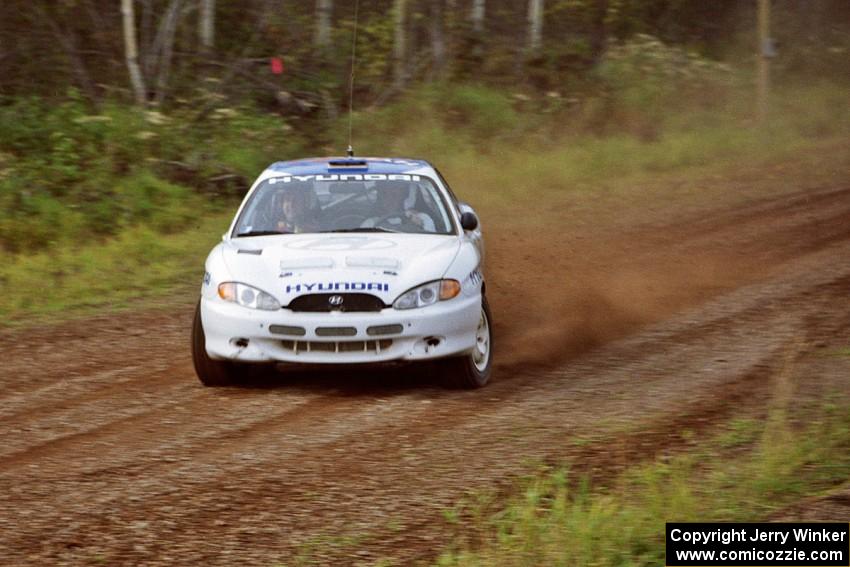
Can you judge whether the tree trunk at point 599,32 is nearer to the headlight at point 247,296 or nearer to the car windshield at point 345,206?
the car windshield at point 345,206

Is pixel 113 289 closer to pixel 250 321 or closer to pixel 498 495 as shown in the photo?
pixel 250 321

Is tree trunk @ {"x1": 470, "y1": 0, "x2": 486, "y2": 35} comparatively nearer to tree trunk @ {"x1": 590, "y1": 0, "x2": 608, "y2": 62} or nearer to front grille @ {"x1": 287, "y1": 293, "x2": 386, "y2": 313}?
tree trunk @ {"x1": 590, "y1": 0, "x2": 608, "y2": 62}

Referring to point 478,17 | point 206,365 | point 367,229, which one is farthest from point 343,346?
point 478,17

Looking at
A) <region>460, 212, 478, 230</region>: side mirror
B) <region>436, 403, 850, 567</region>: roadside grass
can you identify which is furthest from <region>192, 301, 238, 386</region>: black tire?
<region>436, 403, 850, 567</region>: roadside grass

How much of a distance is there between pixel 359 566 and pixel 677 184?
15868 mm

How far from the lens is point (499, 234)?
16422 millimetres

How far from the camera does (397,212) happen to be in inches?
364

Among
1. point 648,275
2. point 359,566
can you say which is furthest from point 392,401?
point 648,275

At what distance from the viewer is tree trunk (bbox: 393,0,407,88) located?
946 inches

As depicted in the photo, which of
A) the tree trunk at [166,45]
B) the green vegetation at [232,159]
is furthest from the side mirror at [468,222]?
the tree trunk at [166,45]

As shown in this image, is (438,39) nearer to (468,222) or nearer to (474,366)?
(468,222)

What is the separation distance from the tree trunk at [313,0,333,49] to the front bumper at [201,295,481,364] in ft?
54.0

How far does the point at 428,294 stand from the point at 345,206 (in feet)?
4.73

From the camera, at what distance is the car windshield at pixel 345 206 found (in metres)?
9.09
